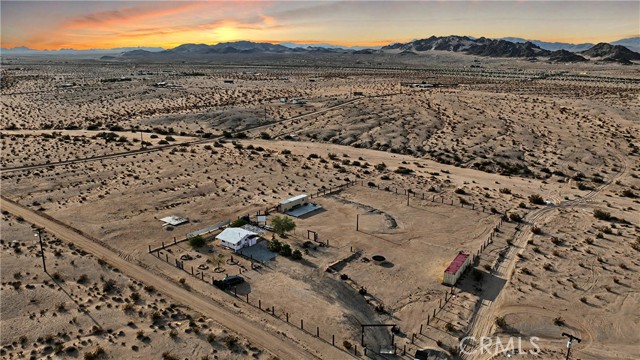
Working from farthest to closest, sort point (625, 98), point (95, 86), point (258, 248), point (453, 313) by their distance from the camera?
point (95, 86) < point (625, 98) < point (258, 248) < point (453, 313)

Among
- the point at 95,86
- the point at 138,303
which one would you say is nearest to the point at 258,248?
the point at 138,303

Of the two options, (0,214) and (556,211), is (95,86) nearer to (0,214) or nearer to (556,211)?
(0,214)

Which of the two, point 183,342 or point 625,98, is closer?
point 183,342

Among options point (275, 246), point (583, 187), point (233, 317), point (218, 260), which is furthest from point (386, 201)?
point (233, 317)

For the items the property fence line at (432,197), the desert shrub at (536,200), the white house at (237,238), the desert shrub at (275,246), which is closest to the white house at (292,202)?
the white house at (237,238)

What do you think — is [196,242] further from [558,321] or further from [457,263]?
[558,321]
